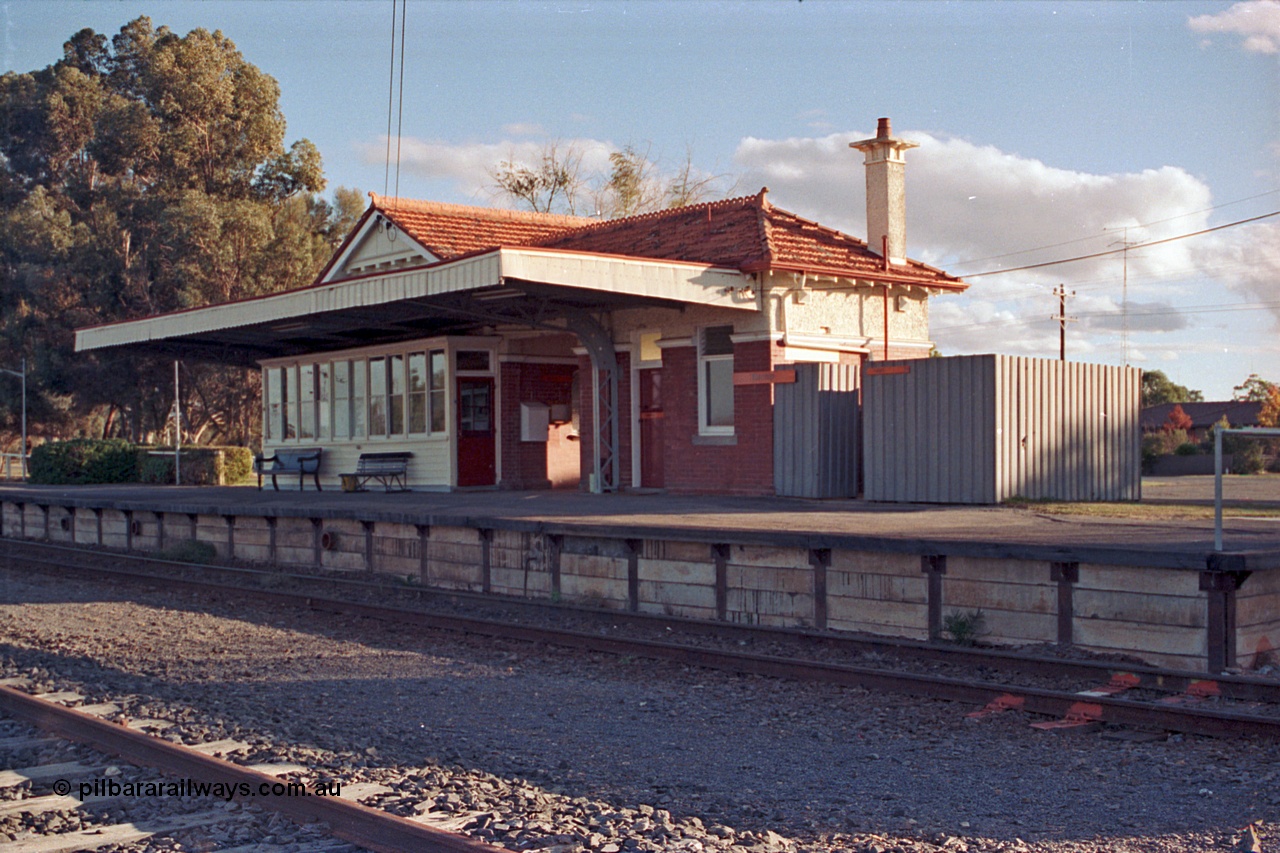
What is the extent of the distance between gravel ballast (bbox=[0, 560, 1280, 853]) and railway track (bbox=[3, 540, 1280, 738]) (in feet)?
0.57

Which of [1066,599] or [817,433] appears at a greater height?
[817,433]

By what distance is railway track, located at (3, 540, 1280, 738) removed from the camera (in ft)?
24.1

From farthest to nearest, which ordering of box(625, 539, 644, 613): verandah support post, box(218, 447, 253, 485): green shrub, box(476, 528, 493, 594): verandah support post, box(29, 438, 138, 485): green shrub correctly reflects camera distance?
box(29, 438, 138, 485): green shrub < box(218, 447, 253, 485): green shrub < box(476, 528, 493, 594): verandah support post < box(625, 539, 644, 613): verandah support post

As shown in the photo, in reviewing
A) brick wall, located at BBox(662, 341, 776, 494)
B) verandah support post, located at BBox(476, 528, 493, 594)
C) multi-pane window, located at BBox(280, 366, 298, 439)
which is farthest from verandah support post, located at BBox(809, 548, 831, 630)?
multi-pane window, located at BBox(280, 366, 298, 439)

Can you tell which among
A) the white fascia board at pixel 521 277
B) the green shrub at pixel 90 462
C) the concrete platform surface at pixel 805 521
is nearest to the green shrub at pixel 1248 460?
the concrete platform surface at pixel 805 521

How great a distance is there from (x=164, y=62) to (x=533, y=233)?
2742 cm

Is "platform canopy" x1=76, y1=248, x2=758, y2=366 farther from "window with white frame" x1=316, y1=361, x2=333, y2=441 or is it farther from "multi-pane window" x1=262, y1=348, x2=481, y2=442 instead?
"window with white frame" x1=316, y1=361, x2=333, y2=441

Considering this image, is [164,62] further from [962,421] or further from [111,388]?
[962,421]

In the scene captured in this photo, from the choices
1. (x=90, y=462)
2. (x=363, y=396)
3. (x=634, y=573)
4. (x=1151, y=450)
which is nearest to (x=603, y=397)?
(x=634, y=573)

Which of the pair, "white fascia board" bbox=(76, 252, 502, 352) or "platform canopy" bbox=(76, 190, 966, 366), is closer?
"white fascia board" bbox=(76, 252, 502, 352)

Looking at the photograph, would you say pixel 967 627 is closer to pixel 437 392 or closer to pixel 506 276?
pixel 506 276

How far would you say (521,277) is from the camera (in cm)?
1541

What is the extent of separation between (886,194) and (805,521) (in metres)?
9.32

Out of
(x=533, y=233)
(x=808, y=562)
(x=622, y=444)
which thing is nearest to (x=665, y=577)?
(x=808, y=562)
